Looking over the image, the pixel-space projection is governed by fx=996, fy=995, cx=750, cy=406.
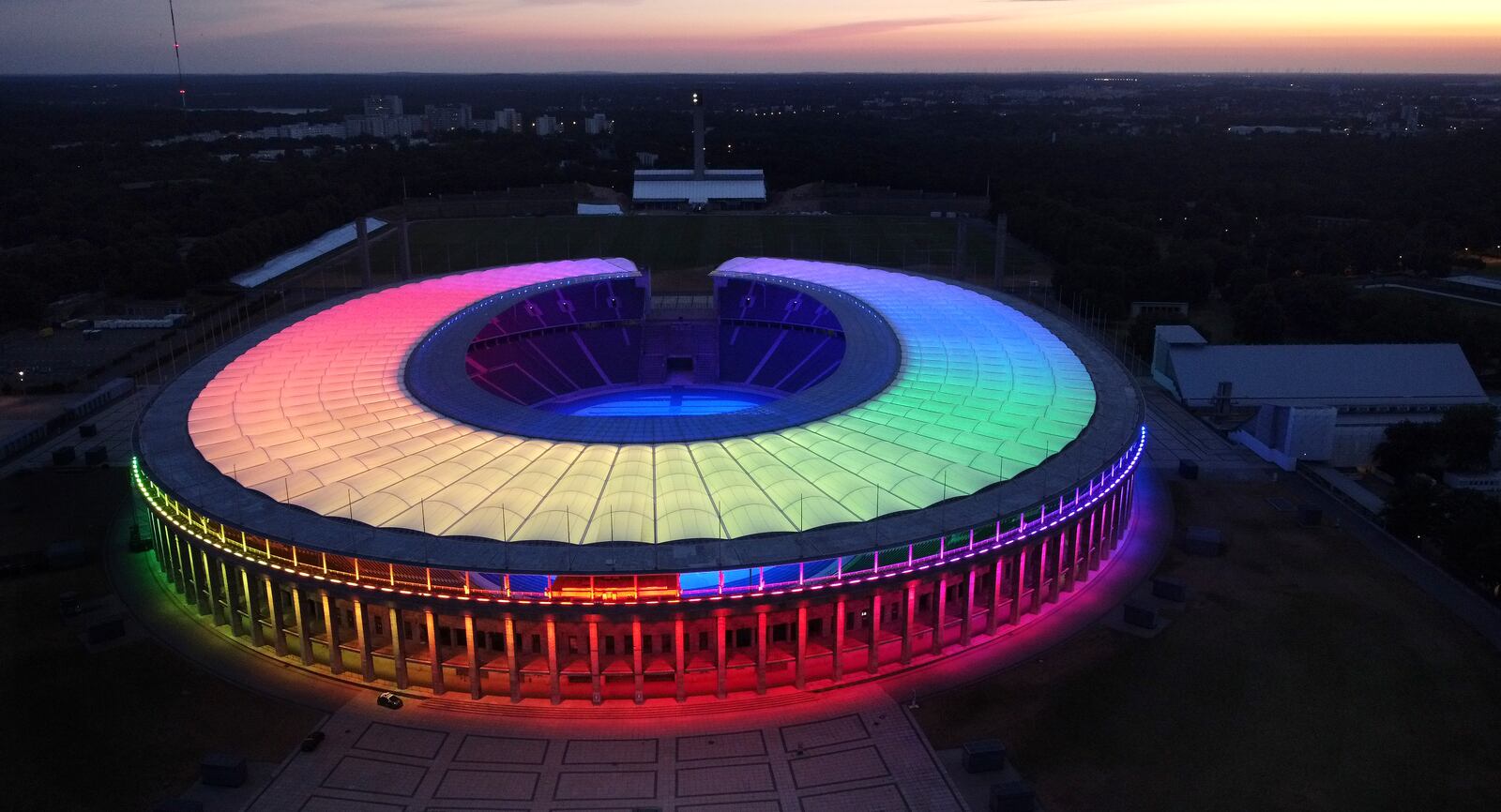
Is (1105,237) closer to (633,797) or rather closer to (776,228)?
(776,228)

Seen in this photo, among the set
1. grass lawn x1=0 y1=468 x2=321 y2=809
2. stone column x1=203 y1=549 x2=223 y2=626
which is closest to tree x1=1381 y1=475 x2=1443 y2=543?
grass lawn x1=0 y1=468 x2=321 y2=809

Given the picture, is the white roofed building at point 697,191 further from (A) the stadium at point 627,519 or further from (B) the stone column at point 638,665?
(B) the stone column at point 638,665

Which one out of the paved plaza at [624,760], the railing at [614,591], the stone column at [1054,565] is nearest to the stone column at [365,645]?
the paved plaza at [624,760]

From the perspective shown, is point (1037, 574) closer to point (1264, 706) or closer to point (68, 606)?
point (1264, 706)

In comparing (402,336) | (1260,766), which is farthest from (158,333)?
(1260,766)

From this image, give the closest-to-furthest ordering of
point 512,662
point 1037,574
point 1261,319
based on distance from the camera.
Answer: point 512,662, point 1037,574, point 1261,319

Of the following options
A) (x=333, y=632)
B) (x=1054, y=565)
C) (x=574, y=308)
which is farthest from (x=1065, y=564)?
(x=574, y=308)
